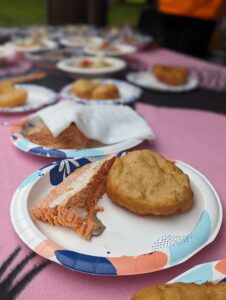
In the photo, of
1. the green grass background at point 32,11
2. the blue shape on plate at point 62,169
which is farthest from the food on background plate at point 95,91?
the green grass background at point 32,11

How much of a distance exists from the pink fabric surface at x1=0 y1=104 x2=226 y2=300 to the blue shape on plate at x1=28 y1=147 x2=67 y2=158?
0.03m

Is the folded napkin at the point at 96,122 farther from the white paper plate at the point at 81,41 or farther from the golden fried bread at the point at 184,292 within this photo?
the white paper plate at the point at 81,41

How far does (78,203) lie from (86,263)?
110 millimetres

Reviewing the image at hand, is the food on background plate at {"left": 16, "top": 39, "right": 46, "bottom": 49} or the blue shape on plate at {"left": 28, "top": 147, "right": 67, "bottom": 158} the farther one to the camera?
the food on background plate at {"left": 16, "top": 39, "right": 46, "bottom": 49}

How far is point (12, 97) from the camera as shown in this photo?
0.99m

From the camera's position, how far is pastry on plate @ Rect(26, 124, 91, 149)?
75 centimetres

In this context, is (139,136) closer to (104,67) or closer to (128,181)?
(128,181)

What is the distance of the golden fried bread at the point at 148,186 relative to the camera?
1.73ft

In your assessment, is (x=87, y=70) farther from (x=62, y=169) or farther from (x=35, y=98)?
(x=62, y=169)

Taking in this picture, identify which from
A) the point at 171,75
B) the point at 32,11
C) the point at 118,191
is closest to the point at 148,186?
the point at 118,191

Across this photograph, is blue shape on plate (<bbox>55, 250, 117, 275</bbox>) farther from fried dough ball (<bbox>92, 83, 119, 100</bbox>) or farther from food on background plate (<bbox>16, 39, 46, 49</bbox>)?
food on background plate (<bbox>16, 39, 46, 49</bbox>)

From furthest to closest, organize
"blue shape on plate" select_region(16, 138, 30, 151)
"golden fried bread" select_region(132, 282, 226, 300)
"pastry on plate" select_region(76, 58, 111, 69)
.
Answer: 1. "pastry on plate" select_region(76, 58, 111, 69)
2. "blue shape on plate" select_region(16, 138, 30, 151)
3. "golden fried bread" select_region(132, 282, 226, 300)

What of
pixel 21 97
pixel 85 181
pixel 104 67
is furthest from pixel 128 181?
pixel 104 67

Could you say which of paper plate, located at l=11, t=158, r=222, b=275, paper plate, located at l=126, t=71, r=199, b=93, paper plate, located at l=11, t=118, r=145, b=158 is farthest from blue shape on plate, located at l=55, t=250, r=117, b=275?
paper plate, located at l=126, t=71, r=199, b=93
